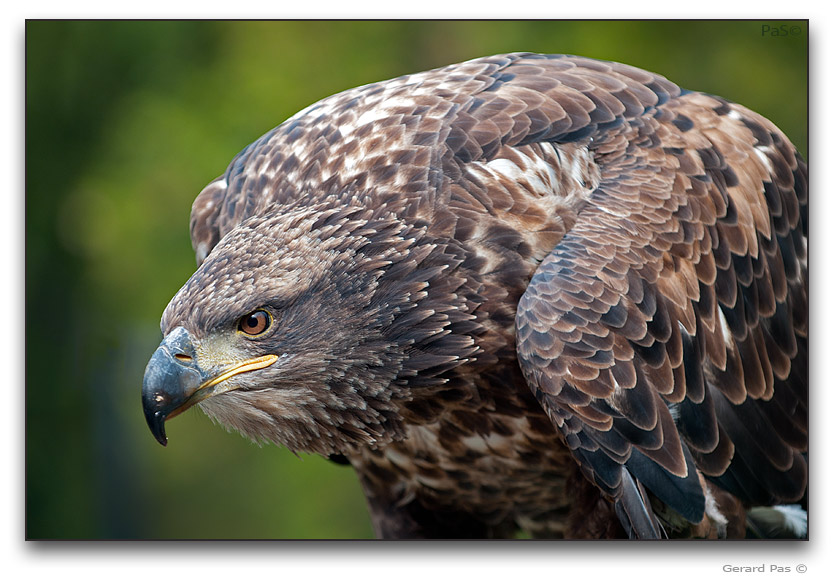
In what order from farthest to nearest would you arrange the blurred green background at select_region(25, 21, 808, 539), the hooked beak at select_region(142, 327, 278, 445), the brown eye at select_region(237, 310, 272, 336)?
the blurred green background at select_region(25, 21, 808, 539) < the brown eye at select_region(237, 310, 272, 336) < the hooked beak at select_region(142, 327, 278, 445)

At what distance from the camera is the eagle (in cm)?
264

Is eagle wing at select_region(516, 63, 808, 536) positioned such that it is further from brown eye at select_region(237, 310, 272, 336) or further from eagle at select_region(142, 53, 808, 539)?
brown eye at select_region(237, 310, 272, 336)

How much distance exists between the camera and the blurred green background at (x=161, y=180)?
3537 millimetres

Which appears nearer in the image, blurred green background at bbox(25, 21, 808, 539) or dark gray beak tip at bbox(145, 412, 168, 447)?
dark gray beak tip at bbox(145, 412, 168, 447)

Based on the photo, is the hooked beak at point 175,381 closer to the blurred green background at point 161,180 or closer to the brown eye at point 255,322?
the brown eye at point 255,322

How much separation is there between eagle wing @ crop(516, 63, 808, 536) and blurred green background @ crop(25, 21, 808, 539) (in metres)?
0.41

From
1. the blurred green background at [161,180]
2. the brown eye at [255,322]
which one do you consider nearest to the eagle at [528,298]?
the brown eye at [255,322]

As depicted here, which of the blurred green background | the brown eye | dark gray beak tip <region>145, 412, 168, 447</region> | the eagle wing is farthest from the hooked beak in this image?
the eagle wing

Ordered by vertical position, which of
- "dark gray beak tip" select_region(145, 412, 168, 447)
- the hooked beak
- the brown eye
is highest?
the brown eye

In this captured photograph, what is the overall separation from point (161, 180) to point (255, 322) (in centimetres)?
219

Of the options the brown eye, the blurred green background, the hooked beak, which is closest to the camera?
the hooked beak

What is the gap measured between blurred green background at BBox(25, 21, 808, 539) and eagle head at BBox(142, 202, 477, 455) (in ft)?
1.61

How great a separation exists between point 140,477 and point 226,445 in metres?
0.78

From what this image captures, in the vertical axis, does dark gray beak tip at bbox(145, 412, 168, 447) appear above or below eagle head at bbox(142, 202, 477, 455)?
below
